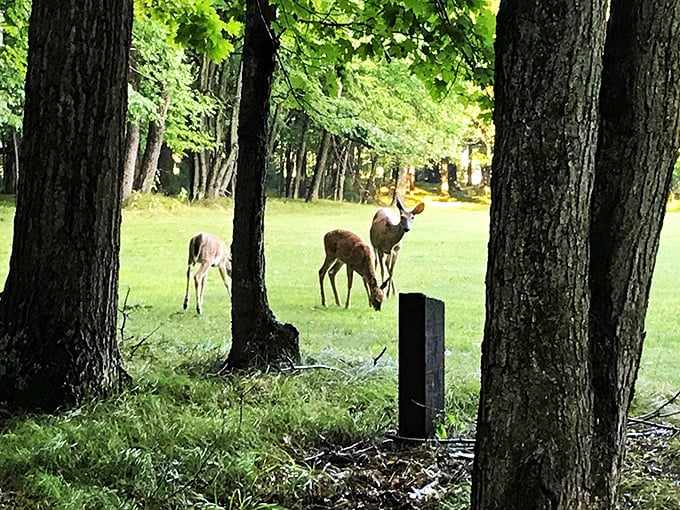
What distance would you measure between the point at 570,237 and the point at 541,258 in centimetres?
8

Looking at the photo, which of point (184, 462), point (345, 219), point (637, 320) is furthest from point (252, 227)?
point (345, 219)

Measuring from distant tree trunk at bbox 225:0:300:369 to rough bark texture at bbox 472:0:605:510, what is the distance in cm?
241

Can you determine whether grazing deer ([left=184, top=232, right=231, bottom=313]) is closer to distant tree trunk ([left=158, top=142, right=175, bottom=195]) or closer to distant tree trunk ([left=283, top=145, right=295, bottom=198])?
distant tree trunk ([left=158, top=142, right=175, bottom=195])

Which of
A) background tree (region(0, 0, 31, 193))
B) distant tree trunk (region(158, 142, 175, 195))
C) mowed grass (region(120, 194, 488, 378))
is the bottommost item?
mowed grass (region(120, 194, 488, 378))

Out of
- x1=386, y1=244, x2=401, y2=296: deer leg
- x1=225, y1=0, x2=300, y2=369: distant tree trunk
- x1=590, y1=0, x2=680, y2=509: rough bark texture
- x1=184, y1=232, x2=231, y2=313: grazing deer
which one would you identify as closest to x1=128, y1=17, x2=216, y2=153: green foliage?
x1=184, y1=232, x2=231, y2=313: grazing deer

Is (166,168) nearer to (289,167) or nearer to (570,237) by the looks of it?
(289,167)

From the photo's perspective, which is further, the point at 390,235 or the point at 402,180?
the point at 402,180

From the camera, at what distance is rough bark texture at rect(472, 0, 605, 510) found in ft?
4.89

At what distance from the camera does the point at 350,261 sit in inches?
307

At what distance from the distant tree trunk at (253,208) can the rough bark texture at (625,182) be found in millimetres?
2403

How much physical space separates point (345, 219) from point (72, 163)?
8.95 m

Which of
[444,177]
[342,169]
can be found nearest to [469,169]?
[444,177]

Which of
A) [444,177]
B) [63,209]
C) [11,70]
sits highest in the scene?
[11,70]

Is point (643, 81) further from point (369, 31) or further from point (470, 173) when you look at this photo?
point (470, 173)
